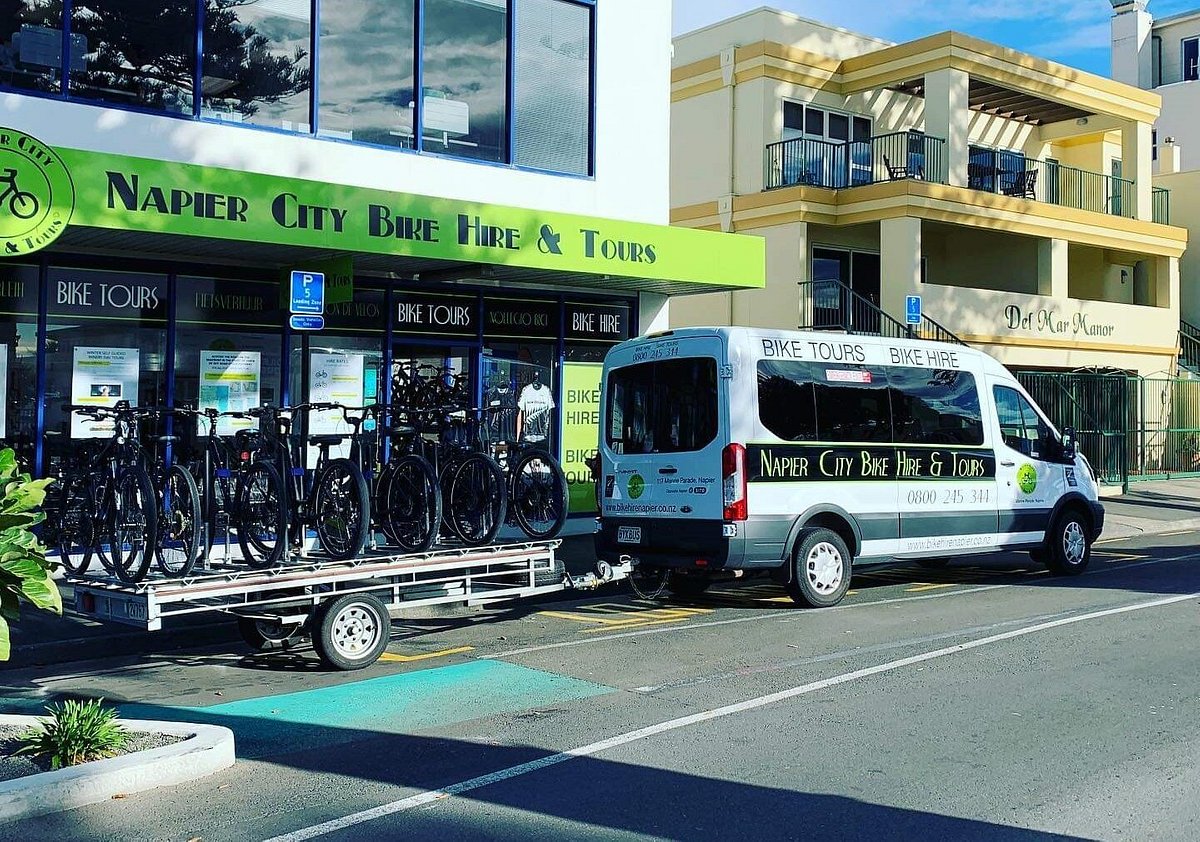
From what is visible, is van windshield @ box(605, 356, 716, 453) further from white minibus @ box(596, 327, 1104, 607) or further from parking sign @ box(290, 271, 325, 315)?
parking sign @ box(290, 271, 325, 315)

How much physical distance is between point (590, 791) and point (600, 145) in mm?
12032

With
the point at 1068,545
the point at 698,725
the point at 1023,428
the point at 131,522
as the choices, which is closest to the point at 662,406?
the point at 1023,428

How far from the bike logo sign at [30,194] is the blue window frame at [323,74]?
1.78m

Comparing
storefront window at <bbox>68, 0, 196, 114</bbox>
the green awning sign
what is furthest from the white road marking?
storefront window at <bbox>68, 0, 196, 114</bbox>

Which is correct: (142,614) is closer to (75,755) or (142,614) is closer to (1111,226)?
(75,755)

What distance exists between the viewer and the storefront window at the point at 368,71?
46.4 ft

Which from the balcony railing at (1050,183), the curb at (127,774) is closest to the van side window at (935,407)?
the curb at (127,774)

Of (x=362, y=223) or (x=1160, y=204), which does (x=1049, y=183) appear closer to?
(x=1160, y=204)

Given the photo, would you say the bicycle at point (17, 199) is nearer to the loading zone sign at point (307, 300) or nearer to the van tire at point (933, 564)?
the loading zone sign at point (307, 300)

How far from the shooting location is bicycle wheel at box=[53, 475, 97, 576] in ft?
31.1

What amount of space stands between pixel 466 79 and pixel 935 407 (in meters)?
7.24

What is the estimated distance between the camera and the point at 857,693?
7738mm

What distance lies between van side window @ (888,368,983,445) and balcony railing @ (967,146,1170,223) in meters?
16.4

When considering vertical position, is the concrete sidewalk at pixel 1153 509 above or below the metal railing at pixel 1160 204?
below
